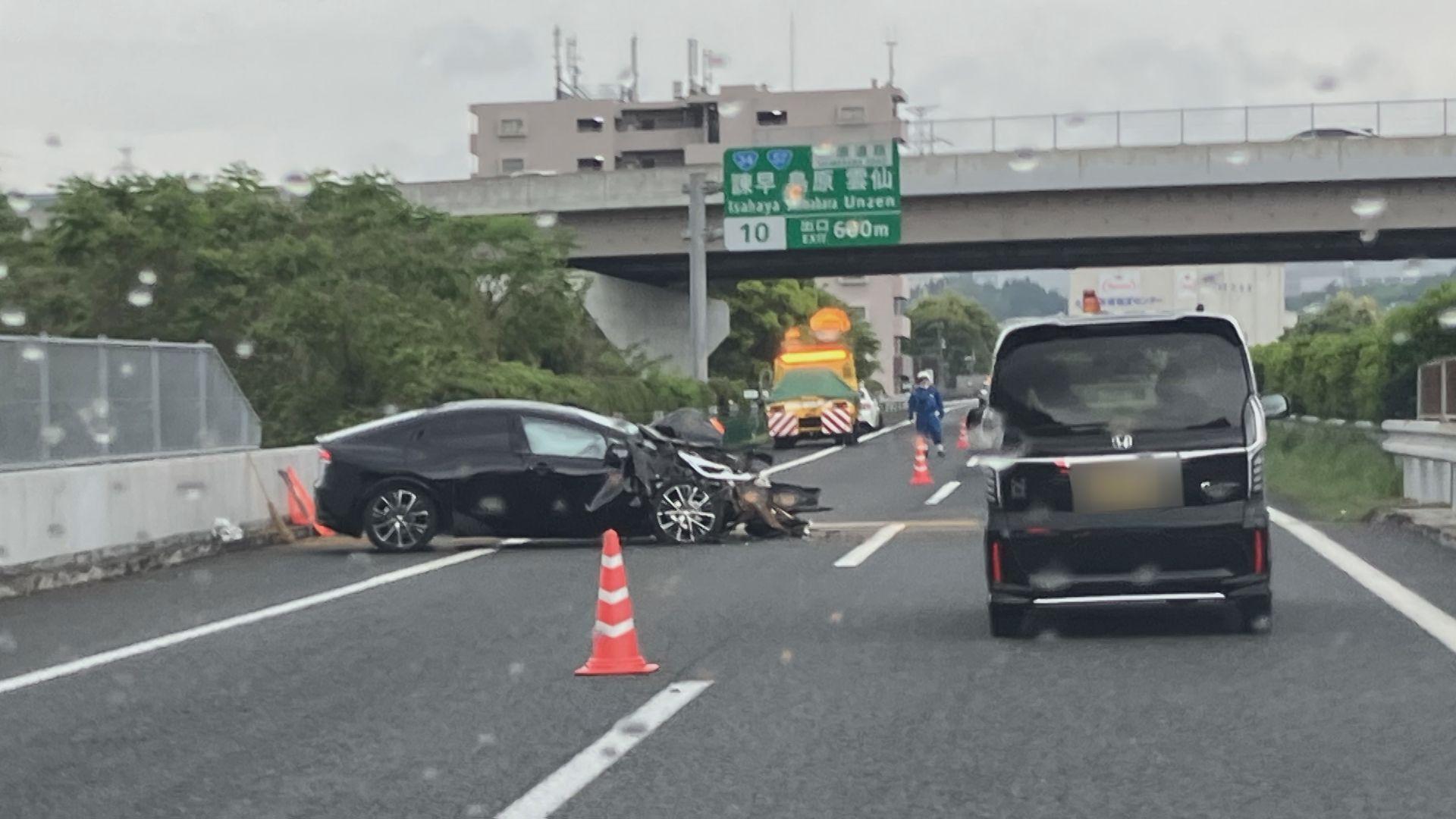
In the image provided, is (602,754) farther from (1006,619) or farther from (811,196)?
(811,196)

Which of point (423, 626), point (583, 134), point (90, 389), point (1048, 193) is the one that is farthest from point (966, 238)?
point (583, 134)

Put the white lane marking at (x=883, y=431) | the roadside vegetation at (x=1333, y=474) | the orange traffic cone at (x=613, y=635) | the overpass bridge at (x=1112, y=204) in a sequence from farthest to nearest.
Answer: the white lane marking at (x=883, y=431) → the overpass bridge at (x=1112, y=204) → the roadside vegetation at (x=1333, y=474) → the orange traffic cone at (x=613, y=635)

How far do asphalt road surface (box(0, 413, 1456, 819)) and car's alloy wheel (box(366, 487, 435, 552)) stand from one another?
3.54m

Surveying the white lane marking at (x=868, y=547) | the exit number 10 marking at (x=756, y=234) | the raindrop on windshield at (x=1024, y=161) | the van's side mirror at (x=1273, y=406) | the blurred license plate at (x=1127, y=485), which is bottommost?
the white lane marking at (x=868, y=547)

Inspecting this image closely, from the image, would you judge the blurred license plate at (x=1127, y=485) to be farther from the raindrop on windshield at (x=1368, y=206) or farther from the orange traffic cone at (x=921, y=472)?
the raindrop on windshield at (x=1368, y=206)

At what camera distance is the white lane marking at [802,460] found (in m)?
37.7

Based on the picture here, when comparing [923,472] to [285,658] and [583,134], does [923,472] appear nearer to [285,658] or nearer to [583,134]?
[285,658]

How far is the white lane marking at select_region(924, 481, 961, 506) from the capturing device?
26434 millimetres

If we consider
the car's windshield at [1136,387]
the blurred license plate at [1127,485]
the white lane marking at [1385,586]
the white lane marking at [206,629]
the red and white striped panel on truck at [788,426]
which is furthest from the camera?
the red and white striped panel on truck at [788,426]

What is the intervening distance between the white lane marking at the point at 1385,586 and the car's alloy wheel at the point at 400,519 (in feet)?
26.3

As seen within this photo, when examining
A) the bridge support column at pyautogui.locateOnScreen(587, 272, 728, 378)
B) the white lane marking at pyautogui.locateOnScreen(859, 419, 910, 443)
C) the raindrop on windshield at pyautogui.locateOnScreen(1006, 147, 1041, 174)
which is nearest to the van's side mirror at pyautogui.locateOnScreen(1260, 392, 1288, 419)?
the raindrop on windshield at pyautogui.locateOnScreen(1006, 147, 1041, 174)

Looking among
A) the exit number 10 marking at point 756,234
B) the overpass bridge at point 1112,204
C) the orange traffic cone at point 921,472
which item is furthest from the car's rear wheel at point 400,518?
the overpass bridge at point 1112,204

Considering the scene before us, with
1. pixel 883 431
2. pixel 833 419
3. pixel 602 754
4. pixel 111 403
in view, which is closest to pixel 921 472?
pixel 111 403

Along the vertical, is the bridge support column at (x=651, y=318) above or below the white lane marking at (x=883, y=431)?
above
